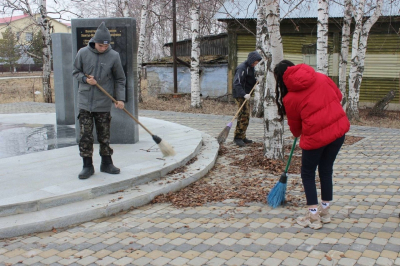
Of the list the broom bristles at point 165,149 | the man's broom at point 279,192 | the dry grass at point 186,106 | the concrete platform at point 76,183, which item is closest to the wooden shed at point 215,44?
the dry grass at point 186,106

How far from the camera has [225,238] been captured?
3969 mm

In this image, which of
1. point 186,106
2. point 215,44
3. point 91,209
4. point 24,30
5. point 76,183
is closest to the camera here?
point 91,209

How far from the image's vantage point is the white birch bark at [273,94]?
6.44 metres

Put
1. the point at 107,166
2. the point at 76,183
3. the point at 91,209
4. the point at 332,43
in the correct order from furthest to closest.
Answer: the point at 332,43 < the point at 107,166 < the point at 76,183 < the point at 91,209

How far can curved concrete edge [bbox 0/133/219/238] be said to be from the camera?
4109mm

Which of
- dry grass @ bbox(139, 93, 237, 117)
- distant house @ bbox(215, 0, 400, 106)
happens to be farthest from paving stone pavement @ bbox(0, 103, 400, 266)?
distant house @ bbox(215, 0, 400, 106)

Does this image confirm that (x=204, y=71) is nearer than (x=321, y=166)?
No

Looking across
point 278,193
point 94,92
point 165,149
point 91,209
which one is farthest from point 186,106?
point 91,209

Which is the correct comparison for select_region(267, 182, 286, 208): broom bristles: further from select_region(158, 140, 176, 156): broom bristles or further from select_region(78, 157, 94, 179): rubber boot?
select_region(78, 157, 94, 179): rubber boot

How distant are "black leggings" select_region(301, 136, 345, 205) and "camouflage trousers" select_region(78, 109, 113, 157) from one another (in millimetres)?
2651

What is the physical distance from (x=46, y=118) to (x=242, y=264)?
8.82 meters

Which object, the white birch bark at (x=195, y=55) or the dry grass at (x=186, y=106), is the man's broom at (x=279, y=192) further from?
the white birch bark at (x=195, y=55)

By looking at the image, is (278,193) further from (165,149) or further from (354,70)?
(354,70)

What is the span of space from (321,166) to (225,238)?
4.17 ft
